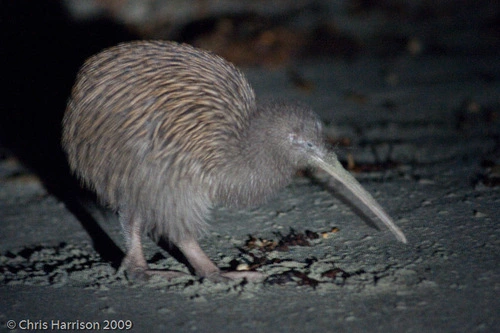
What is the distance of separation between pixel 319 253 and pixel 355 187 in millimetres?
449

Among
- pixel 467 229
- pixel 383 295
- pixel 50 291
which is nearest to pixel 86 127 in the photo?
pixel 50 291

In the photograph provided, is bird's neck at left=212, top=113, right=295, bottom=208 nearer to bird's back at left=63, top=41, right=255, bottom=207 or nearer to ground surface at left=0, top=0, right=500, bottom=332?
bird's back at left=63, top=41, right=255, bottom=207

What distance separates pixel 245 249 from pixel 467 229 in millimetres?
1248

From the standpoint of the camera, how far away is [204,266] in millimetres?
3340

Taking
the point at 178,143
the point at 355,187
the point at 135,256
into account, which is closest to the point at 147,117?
the point at 178,143

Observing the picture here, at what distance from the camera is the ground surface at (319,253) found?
9.69 feet

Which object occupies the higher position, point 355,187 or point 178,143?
point 178,143

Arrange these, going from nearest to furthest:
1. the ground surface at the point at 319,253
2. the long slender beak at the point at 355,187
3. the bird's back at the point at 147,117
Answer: the ground surface at the point at 319,253 < the bird's back at the point at 147,117 < the long slender beak at the point at 355,187

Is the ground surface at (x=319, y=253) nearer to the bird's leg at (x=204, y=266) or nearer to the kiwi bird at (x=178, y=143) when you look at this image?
the bird's leg at (x=204, y=266)

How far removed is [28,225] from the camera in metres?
4.11

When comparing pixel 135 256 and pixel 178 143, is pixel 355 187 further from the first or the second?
pixel 135 256

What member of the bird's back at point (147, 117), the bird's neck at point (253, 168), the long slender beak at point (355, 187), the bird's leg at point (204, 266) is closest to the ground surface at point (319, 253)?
the bird's leg at point (204, 266)

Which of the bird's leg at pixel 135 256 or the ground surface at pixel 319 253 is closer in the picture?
the ground surface at pixel 319 253

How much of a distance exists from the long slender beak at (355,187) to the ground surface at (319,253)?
20 cm
